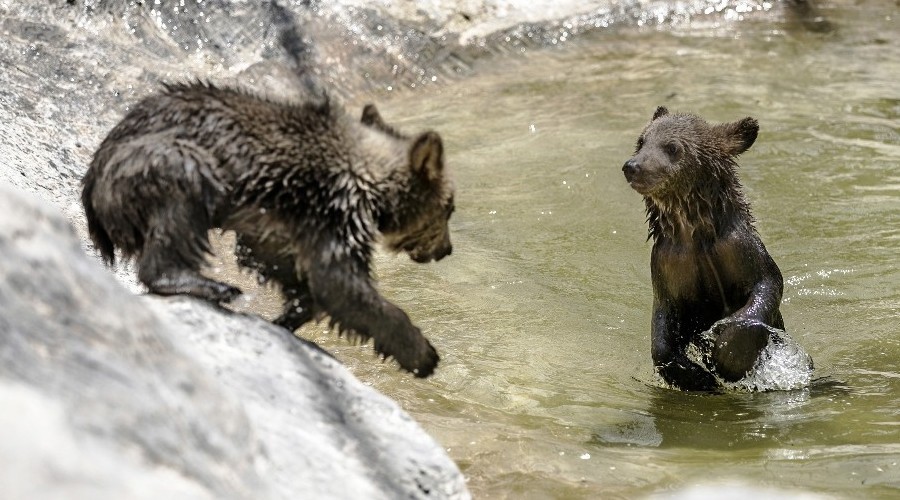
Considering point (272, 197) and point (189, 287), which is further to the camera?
point (272, 197)

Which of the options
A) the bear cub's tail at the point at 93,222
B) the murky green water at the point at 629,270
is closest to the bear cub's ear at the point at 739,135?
the murky green water at the point at 629,270

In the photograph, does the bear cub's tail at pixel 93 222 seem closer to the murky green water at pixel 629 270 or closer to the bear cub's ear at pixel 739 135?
the murky green water at pixel 629 270

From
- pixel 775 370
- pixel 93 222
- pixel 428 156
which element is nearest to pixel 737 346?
pixel 775 370

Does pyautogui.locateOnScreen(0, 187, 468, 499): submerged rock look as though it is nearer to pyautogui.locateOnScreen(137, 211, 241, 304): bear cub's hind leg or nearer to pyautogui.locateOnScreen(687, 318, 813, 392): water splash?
pyautogui.locateOnScreen(137, 211, 241, 304): bear cub's hind leg

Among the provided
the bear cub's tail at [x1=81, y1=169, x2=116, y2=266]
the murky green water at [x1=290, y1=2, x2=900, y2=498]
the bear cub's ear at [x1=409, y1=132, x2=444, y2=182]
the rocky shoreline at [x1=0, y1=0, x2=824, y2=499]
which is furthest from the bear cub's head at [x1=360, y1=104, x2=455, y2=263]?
the bear cub's tail at [x1=81, y1=169, x2=116, y2=266]

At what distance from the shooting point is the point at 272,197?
5273 mm

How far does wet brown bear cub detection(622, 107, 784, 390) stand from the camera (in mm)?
6852

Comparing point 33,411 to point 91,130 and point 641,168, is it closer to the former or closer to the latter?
point 641,168

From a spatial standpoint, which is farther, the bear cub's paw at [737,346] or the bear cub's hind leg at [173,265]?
the bear cub's paw at [737,346]

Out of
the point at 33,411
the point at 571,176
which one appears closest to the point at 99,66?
the point at 571,176

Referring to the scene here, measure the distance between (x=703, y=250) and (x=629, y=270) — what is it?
243cm

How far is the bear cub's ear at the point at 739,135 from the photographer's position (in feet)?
23.2

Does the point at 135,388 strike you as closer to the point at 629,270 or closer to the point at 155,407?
the point at 155,407

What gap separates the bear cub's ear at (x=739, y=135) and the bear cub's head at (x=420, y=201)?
85.2 inches
